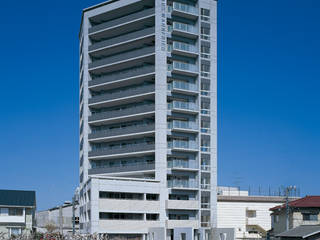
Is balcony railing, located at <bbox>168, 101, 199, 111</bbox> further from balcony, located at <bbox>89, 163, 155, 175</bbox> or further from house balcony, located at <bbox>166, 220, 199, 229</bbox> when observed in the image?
house balcony, located at <bbox>166, 220, 199, 229</bbox>

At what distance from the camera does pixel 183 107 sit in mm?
93375

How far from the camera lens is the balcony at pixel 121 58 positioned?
9456 cm

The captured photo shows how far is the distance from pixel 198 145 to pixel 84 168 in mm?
22302

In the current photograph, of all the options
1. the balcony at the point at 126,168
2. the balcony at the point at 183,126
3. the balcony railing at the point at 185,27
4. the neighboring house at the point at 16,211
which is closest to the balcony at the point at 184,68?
the balcony railing at the point at 185,27

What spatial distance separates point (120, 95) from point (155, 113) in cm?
815

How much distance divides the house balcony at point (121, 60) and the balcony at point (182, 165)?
63.8ft

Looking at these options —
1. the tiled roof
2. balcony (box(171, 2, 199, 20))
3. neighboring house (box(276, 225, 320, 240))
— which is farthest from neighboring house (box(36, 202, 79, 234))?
neighboring house (box(276, 225, 320, 240))

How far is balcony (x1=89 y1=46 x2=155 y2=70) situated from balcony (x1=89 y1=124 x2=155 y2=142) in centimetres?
1231

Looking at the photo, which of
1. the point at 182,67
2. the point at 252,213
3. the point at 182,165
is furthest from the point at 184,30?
the point at 252,213

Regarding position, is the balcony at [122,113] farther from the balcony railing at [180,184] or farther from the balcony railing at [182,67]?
the balcony railing at [180,184]

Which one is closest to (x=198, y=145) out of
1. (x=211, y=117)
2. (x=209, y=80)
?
(x=211, y=117)

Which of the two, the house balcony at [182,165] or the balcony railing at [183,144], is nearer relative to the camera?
the house balcony at [182,165]

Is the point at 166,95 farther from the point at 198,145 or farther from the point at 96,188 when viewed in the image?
the point at 96,188

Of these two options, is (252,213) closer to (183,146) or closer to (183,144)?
(183,146)
